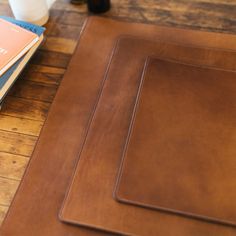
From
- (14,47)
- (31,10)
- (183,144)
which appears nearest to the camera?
(183,144)

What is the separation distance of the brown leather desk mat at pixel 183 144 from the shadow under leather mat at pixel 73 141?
35mm

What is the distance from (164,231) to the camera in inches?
21.1

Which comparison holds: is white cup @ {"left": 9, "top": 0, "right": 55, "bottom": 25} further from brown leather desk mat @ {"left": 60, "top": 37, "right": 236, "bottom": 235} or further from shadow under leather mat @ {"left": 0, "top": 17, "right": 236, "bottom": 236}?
brown leather desk mat @ {"left": 60, "top": 37, "right": 236, "bottom": 235}

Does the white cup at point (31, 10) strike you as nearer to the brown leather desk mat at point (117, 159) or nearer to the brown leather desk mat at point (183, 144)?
the brown leather desk mat at point (117, 159)

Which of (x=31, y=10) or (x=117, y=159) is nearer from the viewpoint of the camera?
(x=117, y=159)

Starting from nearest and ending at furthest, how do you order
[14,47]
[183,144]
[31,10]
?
[183,144]
[14,47]
[31,10]

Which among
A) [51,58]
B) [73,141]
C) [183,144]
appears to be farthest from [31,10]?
[183,144]

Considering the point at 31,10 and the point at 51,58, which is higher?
the point at 31,10

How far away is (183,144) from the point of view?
610 millimetres

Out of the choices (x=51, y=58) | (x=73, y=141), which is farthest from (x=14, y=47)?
(x=73, y=141)

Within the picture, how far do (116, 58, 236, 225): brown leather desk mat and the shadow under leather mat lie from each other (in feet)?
0.12

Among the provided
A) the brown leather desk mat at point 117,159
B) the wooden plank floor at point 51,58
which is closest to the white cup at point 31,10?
the wooden plank floor at point 51,58

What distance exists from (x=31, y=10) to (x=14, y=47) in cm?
16

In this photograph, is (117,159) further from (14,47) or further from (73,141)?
(14,47)
